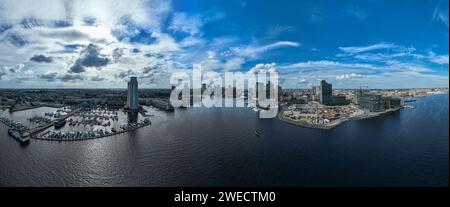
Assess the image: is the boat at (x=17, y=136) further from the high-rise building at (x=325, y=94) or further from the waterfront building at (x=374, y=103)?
the high-rise building at (x=325, y=94)

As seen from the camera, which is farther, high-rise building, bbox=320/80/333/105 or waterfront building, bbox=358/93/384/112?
high-rise building, bbox=320/80/333/105

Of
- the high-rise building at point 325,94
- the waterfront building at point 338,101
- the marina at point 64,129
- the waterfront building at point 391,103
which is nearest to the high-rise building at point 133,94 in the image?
the marina at point 64,129

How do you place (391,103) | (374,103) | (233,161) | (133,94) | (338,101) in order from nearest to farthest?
(233,161)
(374,103)
(391,103)
(133,94)
(338,101)

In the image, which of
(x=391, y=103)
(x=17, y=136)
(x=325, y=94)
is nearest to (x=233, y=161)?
(x=17, y=136)

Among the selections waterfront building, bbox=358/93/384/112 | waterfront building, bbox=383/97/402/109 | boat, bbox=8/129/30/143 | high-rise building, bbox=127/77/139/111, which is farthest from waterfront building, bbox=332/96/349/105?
boat, bbox=8/129/30/143

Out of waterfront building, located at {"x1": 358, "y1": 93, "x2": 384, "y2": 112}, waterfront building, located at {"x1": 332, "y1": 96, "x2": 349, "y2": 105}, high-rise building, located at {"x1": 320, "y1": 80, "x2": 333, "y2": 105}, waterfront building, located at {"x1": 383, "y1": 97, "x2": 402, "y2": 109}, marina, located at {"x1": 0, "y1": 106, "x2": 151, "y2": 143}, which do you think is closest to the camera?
marina, located at {"x1": 0, "y1": 106, "x2": 151, "y2": 143}

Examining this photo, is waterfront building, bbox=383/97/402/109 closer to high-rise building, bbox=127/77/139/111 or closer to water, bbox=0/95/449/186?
water, bbox=0/95/449/186

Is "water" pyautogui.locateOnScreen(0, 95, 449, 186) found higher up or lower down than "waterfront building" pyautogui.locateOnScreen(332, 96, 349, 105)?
lower down

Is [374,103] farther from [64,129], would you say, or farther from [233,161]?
[64,129]
